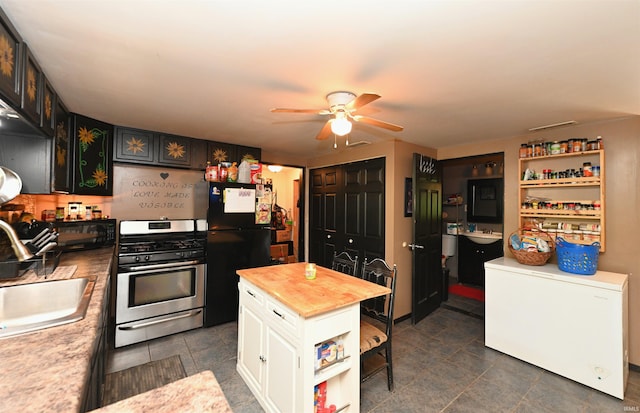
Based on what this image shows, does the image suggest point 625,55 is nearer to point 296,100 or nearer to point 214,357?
point 296,100

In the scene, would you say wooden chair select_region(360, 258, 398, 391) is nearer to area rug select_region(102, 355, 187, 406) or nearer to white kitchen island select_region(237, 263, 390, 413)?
white kitchen island select_region(237, 263, 390, 413)

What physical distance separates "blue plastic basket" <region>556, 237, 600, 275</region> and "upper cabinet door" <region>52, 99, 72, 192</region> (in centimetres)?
436

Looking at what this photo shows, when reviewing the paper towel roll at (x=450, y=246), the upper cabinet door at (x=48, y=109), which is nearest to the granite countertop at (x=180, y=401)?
the upper cabinet door at (x=48, y=109)

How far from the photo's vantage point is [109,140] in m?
2.94

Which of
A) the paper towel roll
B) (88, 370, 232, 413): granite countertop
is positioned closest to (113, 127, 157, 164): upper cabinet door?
(88, 370, 232, 413): granite countertop

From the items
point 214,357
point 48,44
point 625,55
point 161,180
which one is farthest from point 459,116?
point 161,180

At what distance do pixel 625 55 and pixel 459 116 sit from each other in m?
1.10

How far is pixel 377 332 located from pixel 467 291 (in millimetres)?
2993

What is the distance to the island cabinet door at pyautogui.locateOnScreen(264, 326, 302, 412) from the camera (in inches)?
64.8

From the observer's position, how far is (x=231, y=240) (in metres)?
3.30

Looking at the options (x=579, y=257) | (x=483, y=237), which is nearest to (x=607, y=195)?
(x=579, y=257)

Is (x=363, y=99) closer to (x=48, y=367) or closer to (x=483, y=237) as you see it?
(x=48, y=367)

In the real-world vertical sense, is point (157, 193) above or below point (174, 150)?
below

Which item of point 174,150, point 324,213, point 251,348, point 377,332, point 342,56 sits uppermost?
point 342,56
